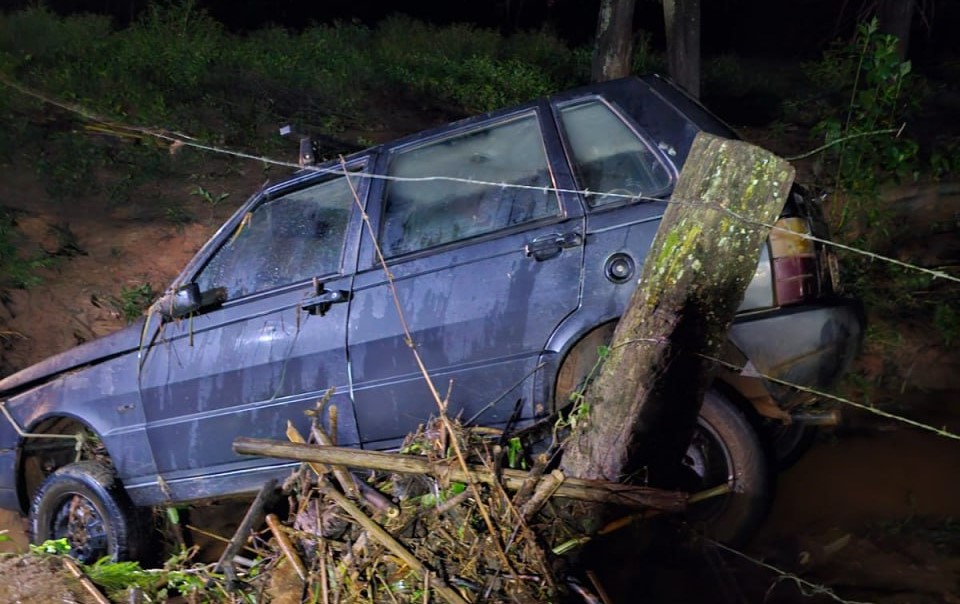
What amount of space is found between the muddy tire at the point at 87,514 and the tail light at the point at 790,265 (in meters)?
3.37

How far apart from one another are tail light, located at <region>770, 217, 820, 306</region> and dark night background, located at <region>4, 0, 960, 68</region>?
10.5 metres

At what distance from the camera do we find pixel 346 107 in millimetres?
10508

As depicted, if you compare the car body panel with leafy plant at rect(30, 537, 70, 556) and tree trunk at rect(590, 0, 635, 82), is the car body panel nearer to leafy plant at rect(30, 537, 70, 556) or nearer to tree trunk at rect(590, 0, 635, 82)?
leafy plant at rect(30, 537, 70, 556)

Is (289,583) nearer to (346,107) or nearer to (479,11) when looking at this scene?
(346,107)

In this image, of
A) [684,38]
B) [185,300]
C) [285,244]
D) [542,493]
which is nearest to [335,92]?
[684,38]

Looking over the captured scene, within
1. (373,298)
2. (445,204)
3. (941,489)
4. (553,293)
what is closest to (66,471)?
(373,298)

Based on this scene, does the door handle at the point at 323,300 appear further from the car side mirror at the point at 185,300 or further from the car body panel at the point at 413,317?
the car side mirror at the point at 185,300

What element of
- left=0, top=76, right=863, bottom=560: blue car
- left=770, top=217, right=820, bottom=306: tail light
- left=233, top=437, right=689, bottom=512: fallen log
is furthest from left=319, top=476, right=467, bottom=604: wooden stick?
left=770, top=217, right=820, bottom=306: tail light

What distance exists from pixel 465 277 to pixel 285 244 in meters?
1.08

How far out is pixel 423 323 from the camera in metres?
3.72

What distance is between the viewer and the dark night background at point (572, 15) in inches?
531

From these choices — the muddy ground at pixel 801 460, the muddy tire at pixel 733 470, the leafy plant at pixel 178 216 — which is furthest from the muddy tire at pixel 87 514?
the leafy plant at pixel 178 216

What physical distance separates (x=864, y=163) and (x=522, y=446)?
4332mm

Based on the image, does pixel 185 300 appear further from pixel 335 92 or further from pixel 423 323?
pixel 335 92
